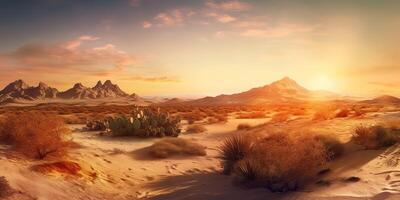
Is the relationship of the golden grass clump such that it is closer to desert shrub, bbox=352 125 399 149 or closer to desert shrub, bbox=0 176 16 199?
desert shrub, bbox=352 125 399 149

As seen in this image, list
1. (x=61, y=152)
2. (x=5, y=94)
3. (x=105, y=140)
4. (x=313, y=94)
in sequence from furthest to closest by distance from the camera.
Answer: (x=313, y=94), (x=5, y=94), (x=105, y=140), (x=61, y=152)

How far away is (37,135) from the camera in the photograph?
37.1ft

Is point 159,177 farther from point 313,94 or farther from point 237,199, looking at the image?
point 313,94

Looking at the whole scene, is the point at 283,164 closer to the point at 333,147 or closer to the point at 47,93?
the point at 333,147

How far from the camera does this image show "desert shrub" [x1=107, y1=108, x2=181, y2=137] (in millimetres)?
19094

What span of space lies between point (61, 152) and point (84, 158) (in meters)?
0.82

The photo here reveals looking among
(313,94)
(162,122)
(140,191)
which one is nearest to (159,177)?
(140,191)

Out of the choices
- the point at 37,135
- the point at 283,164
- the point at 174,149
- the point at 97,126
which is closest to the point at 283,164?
the point at 283,164

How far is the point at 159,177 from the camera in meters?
12.3

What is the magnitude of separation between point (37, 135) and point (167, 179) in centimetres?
363

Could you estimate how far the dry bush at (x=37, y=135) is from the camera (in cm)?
1118

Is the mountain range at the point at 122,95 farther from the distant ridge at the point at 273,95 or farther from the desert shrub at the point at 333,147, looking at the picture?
the desert shrub at the point at 333,147

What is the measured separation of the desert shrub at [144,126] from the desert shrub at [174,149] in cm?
324

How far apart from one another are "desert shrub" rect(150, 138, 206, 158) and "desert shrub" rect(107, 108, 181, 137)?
3.24m
